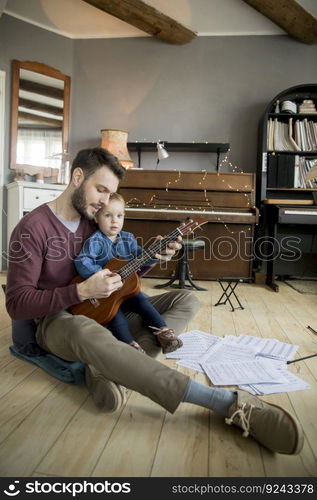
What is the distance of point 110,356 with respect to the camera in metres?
1.23

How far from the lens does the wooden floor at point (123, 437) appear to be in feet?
3.36

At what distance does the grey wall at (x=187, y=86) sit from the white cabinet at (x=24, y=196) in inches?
32.7

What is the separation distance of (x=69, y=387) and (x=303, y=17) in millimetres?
3914

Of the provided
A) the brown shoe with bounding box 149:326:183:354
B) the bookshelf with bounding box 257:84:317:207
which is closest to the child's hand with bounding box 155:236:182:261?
the brown shoe with bounding box 149:326:183:354

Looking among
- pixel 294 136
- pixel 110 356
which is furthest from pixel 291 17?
A: pixel 110 356

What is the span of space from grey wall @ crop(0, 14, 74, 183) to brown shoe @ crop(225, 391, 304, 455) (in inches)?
147

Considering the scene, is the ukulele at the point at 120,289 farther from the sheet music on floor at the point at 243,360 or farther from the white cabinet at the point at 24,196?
the white cabinet at the point at 24,196

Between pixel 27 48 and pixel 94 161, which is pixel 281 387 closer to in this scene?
pixel 94 161

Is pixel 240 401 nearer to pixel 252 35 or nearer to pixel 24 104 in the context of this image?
pixel 24 104

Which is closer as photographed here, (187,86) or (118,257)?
(118,257)

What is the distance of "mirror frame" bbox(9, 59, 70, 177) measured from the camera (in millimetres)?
4109

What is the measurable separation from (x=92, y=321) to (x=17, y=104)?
348 centimetres

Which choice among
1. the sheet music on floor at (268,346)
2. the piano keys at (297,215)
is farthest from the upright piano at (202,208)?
the sheet music on floor at (268,346)

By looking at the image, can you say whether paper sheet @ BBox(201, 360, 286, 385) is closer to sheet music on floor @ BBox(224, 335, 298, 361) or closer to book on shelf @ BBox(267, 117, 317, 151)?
sheet music on floor @ BBox(224, 335, 298, 361)
